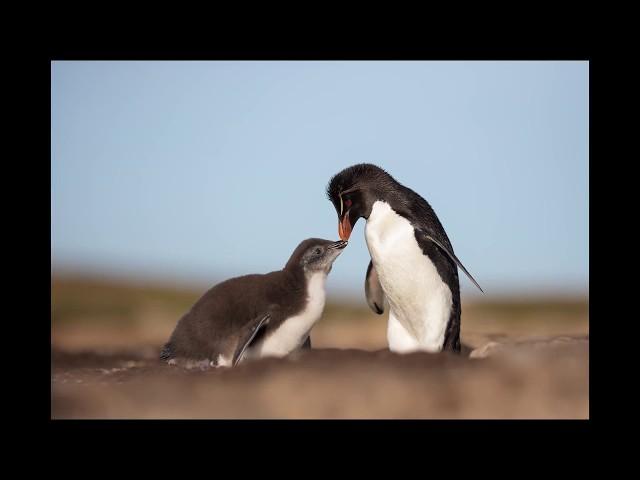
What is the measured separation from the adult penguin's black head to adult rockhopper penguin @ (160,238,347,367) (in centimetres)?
21

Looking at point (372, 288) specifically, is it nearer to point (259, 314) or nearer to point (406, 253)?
point (406, 253)

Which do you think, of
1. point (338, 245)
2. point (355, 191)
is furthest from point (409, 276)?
point (355, 191)

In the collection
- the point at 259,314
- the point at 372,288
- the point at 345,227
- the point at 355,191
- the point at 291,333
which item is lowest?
the point at 291,333

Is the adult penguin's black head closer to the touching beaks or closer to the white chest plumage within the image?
the touching beaks

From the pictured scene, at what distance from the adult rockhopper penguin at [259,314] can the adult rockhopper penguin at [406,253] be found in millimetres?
364

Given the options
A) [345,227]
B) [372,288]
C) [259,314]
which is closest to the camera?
[259,314]

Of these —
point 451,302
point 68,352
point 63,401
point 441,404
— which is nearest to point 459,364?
point 441,404

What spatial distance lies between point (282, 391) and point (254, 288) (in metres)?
1.80

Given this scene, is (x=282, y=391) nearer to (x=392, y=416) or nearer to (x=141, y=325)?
(x=392, y=416)

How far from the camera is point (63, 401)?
156 inches

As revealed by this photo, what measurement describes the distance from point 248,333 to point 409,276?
1248mm

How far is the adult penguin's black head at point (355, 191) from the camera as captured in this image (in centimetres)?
541

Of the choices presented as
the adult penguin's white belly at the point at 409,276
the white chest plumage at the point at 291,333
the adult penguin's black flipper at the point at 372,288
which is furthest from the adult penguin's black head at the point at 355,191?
the adult penguin's black flipper at the point at 372,288

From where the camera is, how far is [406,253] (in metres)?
5.18
